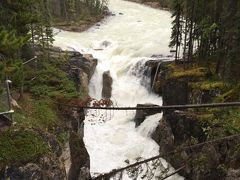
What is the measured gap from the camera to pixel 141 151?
2808cm

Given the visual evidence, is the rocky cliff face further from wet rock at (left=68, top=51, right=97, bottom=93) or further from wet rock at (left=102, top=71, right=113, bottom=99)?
wet rock at (left=68, top=51, right=97, bottom=93)

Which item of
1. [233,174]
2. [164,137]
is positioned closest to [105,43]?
[164,137]

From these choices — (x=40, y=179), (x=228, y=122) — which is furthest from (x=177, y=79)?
(x=40, y=179)

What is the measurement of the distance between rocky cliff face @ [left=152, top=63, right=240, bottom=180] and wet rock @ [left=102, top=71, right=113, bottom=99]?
5.64m

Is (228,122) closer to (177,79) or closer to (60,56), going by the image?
(177,79)

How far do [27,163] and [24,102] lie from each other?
22.9ft

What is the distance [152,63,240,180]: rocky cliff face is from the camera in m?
20.0

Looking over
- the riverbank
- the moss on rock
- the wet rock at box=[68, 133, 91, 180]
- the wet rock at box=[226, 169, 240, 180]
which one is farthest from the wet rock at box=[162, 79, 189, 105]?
the moss on rock

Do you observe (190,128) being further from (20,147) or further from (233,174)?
(20,147)

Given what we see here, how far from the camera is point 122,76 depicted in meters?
Result: 39.4

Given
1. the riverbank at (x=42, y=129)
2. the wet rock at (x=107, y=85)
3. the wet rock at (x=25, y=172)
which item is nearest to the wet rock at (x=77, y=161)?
the riverbank at (x=42, y=129)

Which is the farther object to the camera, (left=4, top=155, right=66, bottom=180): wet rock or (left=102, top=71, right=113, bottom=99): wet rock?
(left=102, top=71, right=113, bottom=99): wet rock

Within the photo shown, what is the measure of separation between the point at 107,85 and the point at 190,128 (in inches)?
604

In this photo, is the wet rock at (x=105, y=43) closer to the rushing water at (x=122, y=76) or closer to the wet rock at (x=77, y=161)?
the rushing water at (x=122, y=76)
